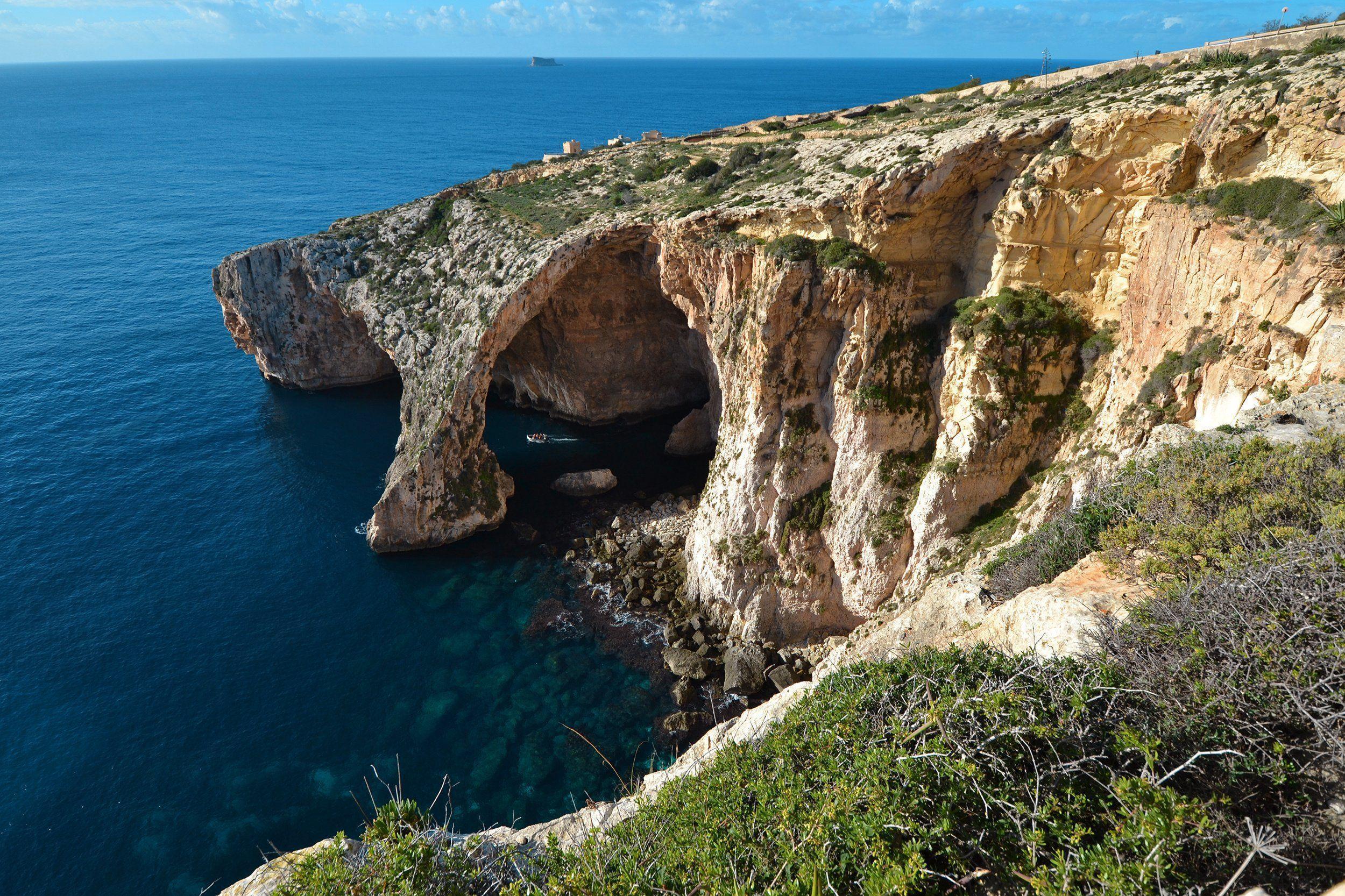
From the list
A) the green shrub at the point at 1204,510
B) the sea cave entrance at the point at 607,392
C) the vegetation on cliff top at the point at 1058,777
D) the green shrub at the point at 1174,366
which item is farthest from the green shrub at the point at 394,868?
the sea cave entrance at the point at 607,392

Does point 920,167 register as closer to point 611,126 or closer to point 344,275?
point 344,275

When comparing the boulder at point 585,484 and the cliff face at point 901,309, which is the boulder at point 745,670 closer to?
the cliff face at point 901,309

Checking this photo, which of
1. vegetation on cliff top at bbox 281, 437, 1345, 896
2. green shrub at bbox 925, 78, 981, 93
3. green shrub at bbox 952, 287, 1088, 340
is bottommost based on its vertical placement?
vegetation on cliff top at bbox 281, 437, 1345, 896

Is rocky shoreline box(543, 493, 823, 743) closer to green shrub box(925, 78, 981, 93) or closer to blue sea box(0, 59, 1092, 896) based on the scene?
blue sea box(0, 59, 1092, 896)

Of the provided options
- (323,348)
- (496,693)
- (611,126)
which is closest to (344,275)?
(323,348)

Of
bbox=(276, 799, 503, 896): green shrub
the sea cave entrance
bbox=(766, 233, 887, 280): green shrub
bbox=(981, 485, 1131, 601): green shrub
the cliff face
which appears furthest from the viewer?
the sea cave entrance

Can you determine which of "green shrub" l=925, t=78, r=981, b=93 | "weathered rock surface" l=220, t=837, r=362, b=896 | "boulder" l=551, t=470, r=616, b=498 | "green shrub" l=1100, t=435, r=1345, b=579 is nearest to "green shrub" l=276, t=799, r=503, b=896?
"weathered rock surface" l=220, t=837, r=362, b=896
